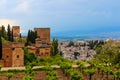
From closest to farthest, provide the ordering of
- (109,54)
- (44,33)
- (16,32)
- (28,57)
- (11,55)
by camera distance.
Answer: (11,55) < (109,54) < (28,57) < (44,33) < (16,32)

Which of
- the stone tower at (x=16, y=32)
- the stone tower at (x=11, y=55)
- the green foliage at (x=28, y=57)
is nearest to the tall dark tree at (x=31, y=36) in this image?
the stone tower at (x=16, y=32)

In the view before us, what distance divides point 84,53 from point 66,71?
40.8m

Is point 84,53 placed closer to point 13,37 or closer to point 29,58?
point 13,37

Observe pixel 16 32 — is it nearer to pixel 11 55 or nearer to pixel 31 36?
pixel 31 36

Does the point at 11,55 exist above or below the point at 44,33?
below

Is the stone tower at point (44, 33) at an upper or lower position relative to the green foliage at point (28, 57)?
upper

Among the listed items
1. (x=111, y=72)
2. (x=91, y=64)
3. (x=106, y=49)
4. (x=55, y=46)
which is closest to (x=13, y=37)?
(x=55, y=46)

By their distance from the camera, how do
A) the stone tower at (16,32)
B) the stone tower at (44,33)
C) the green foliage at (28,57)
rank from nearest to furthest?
the green foliage at (28,57) < the stone tower at (44,33) < the stone tower at (16,32)

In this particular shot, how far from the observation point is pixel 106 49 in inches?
1515

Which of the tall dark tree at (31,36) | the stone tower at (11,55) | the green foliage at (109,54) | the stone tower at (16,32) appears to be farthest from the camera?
the stone tower at (16,32)

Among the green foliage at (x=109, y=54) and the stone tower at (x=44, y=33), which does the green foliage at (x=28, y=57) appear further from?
the stone tower at (x=44, y=33)

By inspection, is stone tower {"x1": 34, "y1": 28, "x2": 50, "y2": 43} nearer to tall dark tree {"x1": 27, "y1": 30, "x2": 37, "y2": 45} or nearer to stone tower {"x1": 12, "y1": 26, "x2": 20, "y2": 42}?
tall dark tree {"x1": 27, "y1": 30, "x2": 37, "y2": 45}

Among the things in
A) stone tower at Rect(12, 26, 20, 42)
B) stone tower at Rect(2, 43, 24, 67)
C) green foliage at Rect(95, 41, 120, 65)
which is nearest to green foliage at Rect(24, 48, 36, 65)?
stone tower at Rect(2, 43, 24, 67)

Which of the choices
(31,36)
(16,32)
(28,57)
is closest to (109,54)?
(28,57)
